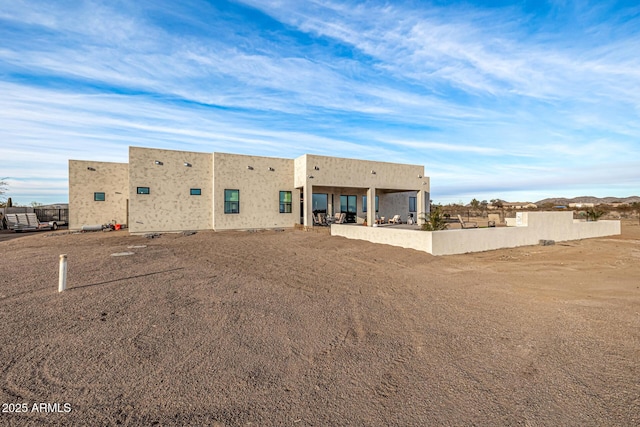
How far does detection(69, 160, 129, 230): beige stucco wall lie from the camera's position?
1714 cm

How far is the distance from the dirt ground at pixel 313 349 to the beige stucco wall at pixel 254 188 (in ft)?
31.3

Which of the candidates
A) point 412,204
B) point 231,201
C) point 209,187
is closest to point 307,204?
point 231,201

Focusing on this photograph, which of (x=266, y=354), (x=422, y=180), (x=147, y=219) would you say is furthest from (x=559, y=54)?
(x=147, y=219)

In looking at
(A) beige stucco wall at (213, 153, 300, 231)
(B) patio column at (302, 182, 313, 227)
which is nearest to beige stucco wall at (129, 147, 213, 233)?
(A) beige stucco wall at (213, 153, 300, 231)

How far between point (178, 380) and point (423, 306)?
3.88 meters

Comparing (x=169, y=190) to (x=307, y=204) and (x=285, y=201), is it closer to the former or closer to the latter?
(x=285, y=201)

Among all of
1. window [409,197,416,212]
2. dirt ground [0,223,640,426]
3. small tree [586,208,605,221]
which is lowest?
dirt ground [0,223,640,426]

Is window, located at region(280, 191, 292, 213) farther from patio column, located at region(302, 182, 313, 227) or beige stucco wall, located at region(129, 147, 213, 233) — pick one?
beige stucco wall, located at region(129, 147, 213, 233)

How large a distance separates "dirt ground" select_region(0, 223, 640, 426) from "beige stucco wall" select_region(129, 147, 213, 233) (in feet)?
26.8

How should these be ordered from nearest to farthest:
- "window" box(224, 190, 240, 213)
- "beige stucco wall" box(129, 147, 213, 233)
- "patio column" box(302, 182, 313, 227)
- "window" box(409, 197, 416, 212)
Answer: "beige stucco wall" box(129, 147, 213, 233), "patio column" box(302, 182, 313, 227), "window" box(224, 190, 240, 213), "window" box(409, 197, 416, 212)

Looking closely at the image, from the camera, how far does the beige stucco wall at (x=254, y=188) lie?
650 inches

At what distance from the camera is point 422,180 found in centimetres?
2055

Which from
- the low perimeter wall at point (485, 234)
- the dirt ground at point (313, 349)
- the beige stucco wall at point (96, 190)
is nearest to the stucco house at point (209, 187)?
the beige stucco wall at point (96, 190)

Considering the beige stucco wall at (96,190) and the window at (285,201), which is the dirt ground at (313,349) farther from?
the beige stucco wall at (96,190)
